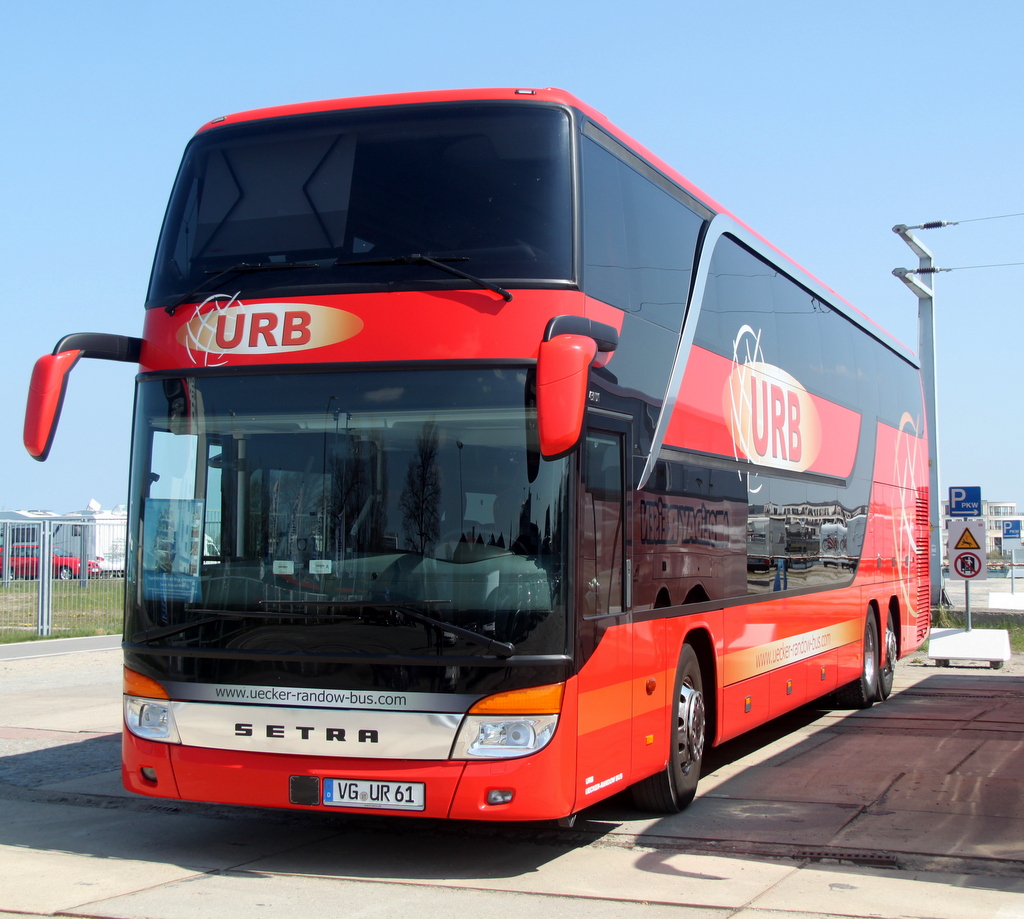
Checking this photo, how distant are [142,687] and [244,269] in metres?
2.37

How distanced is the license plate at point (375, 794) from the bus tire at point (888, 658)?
32.2 feet

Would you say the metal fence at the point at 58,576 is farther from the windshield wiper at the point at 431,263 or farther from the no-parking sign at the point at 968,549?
the windshield wiper at the point at 431,263

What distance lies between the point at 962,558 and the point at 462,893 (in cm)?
1746

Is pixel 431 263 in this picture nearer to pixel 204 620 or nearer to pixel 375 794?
pixel 204 620

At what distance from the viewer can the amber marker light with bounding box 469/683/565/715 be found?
20.4 feet

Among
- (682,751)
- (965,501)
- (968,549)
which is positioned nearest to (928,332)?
(965,501)

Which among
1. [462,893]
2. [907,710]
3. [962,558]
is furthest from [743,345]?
[962,558]

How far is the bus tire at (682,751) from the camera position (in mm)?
8000

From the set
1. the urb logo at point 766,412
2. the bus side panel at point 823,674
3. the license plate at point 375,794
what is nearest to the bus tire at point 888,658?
the bus side panel at point 823,674

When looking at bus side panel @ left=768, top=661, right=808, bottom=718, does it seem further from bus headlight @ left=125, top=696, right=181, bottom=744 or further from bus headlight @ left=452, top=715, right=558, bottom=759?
bus headlight @ left=125, top=696, right=181, bottom=744

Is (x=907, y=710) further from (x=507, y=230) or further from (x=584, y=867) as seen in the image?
(x=507, y=230)

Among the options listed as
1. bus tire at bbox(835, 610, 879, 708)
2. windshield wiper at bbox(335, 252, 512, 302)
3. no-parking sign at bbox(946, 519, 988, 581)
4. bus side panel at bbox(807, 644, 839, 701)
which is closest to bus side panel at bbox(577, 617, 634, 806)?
windshield wiper at bbox(335, 252, 512, 302)

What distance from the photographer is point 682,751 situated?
8.23 metres

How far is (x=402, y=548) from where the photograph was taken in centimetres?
636
